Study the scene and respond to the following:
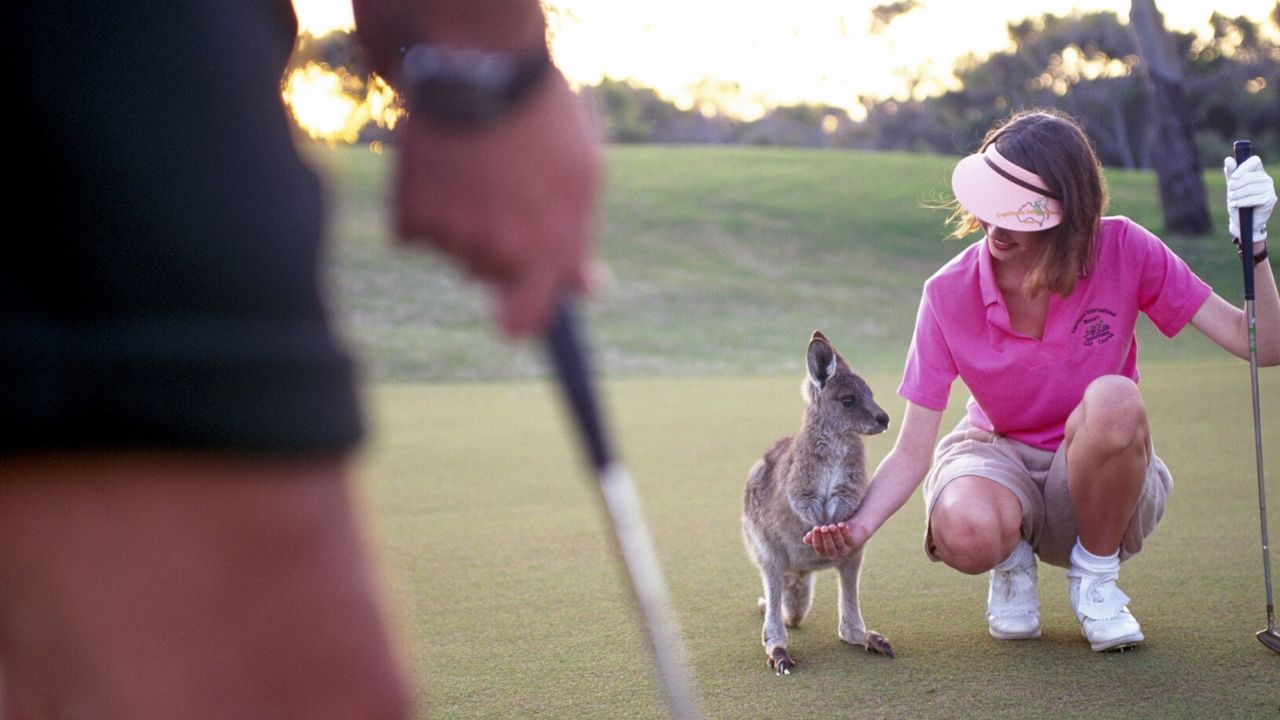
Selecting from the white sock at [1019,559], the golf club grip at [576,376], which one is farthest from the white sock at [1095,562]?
the golf club grip at [576,376]

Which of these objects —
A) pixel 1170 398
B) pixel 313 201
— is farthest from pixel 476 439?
pixel 313 201

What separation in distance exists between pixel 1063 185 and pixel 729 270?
792 inches

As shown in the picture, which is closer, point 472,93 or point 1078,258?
point 472,93

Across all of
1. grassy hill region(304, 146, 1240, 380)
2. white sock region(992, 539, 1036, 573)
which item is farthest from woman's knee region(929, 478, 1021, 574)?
grassy hill region(304, 146, 1240, 380)

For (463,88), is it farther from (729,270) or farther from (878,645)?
(729,270)

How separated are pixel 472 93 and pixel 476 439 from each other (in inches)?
327

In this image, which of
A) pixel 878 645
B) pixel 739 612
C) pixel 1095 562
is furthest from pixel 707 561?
pixel 1095 562

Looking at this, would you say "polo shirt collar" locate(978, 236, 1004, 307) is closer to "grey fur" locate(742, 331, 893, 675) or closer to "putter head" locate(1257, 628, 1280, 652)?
"grey fur" locate(742, 331, 893, 675)

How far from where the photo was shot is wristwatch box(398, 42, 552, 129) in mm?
1068

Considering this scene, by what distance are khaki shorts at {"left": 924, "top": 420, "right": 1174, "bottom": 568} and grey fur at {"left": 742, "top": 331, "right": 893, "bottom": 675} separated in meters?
0.30

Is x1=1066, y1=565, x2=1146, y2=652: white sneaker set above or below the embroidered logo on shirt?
below

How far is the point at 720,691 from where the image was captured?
10.8 feet

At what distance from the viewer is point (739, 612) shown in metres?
4.15

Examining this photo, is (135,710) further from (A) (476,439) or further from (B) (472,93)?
(A) (476,439)
